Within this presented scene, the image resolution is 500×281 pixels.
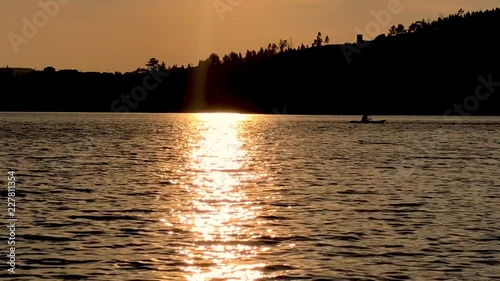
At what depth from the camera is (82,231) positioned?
44375mm

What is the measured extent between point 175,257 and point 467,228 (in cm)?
1701

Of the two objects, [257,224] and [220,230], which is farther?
[257,224]

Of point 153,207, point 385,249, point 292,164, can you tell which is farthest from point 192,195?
point 292,164

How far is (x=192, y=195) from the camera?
6469 cm

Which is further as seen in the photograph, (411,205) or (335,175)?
(335,175)

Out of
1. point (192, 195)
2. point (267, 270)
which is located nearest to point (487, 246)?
point (267, 270)

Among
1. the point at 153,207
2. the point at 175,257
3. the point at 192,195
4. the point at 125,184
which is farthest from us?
the point at 125,184

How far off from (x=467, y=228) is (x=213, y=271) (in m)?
17.3

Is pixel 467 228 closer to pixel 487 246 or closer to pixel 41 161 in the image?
pixel 487 246

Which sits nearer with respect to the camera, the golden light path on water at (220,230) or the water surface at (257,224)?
the golden light path on water at (220,230)

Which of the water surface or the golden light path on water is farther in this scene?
the water surface

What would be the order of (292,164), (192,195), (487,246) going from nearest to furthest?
(487,246), (192,195), (292,164)

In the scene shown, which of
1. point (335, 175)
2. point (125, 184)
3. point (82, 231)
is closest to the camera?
point (82, 231)

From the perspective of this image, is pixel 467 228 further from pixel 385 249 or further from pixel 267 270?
pixel 267 270
